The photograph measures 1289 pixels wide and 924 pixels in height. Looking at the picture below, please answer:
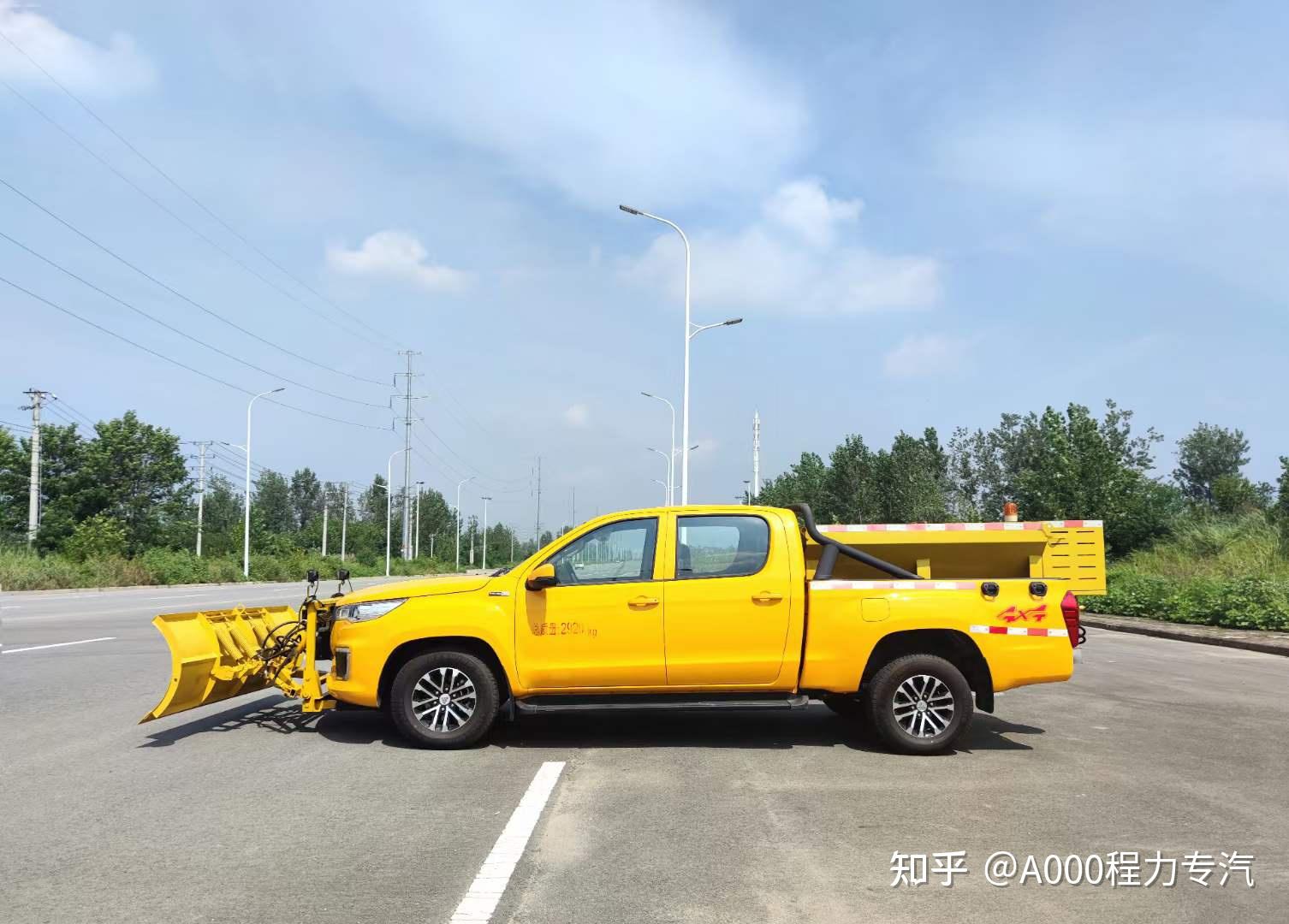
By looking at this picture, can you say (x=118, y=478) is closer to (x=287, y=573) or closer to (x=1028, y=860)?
(x=287, y=573)

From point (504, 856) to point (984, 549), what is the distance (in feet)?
17.2

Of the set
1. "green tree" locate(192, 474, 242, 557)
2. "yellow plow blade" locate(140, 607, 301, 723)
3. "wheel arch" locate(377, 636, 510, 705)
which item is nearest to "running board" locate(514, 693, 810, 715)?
"wheel arch" locate(377, 636, 510, 705)

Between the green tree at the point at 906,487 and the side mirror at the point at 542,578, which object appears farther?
the green tree at the point at 906,487

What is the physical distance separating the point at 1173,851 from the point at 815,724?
3.92 metres

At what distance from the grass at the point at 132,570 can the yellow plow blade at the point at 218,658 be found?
28858mm

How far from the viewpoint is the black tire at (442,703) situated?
24.5ft

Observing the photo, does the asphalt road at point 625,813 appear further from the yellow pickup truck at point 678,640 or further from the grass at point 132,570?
the grass at point 132,570

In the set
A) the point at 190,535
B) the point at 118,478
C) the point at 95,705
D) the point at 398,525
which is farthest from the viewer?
the point at 398,525

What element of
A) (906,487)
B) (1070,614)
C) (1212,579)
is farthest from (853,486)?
(1070,614)

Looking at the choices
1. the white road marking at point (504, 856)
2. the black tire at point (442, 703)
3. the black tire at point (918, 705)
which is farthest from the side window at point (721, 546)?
the white road marking at point (504, 856)

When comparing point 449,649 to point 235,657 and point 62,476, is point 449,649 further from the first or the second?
point 62,476

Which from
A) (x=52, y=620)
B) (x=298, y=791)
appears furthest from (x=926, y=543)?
(x=52, y=620)

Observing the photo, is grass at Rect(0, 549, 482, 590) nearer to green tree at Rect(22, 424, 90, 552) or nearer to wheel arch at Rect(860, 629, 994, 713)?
green tree at Rect(22, 424, 90, 552)

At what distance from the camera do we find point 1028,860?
5.02 m
